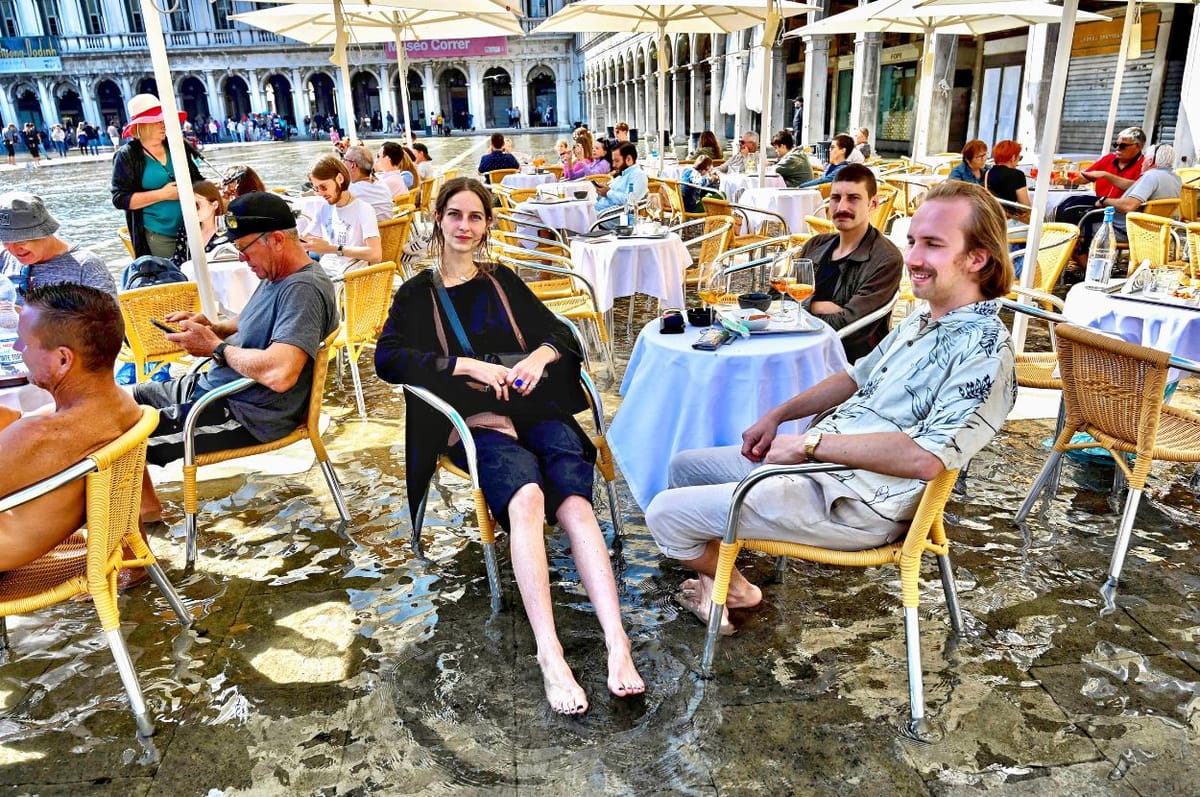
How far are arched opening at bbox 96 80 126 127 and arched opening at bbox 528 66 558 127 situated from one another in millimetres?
28011

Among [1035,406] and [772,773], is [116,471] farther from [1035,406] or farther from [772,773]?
[1035,406]

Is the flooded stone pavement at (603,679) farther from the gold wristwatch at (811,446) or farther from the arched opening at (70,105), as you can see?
the arched opening at (70,105)

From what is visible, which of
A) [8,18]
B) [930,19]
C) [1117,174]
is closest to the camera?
[1117,174]

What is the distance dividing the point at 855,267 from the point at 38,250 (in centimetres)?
310

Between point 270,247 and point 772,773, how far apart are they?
2.15 meters

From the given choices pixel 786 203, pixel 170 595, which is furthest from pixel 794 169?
pixel 170 595

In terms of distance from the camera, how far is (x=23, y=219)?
276 centimetres

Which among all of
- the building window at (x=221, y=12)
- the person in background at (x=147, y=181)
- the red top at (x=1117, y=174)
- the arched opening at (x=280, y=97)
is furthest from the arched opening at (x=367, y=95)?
the person in background at (x=147, y=181)

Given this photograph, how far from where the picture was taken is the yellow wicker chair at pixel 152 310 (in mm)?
3561

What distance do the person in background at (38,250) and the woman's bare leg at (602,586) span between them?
5.94 feet

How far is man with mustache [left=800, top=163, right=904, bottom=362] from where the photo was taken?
3.05 metres

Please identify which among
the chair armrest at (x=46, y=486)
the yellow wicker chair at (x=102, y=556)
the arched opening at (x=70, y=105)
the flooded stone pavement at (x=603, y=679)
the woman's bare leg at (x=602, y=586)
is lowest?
the flooded stone pavement at (x=603, y=679)

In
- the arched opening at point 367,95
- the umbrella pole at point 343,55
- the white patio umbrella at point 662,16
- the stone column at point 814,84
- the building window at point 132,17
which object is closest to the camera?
the umbrella pole at point 343,55

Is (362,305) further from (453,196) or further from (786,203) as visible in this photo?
(786,203)
